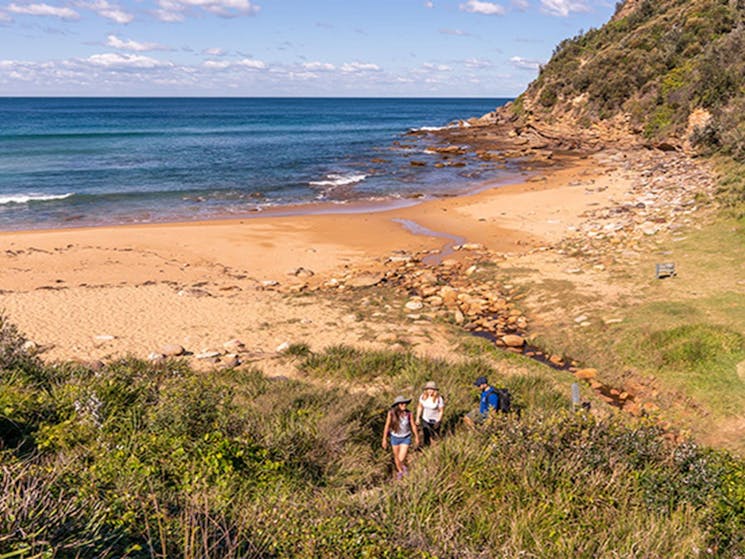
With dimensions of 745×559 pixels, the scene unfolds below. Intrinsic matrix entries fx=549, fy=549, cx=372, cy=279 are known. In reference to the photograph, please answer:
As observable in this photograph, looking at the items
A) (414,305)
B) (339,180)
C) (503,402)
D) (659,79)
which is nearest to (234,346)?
(414,305)

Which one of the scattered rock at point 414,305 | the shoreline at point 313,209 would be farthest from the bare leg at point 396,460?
the shoreline at point 313,209

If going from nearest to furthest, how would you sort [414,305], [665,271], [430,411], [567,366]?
[430,411]
[567,366]
[665,271]
[414,305]

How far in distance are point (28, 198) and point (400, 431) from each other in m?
31.9

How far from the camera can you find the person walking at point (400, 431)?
25.5 feet

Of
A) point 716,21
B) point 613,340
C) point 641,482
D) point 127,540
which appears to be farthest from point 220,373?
point 716,21

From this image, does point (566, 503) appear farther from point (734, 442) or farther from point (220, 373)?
point (220, 373)

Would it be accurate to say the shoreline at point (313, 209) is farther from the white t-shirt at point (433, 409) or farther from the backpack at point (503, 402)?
the backpack at point (503, 402)

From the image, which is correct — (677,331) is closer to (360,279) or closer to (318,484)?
(318,484)

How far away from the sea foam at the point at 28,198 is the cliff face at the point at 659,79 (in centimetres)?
3642

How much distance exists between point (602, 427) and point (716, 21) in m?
54.0

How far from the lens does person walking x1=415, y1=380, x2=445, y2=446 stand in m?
8.45

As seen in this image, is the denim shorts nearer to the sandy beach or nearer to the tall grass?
the tall grass

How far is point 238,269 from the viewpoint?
19.8 m

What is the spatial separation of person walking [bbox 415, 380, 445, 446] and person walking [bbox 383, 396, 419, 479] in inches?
21.3
